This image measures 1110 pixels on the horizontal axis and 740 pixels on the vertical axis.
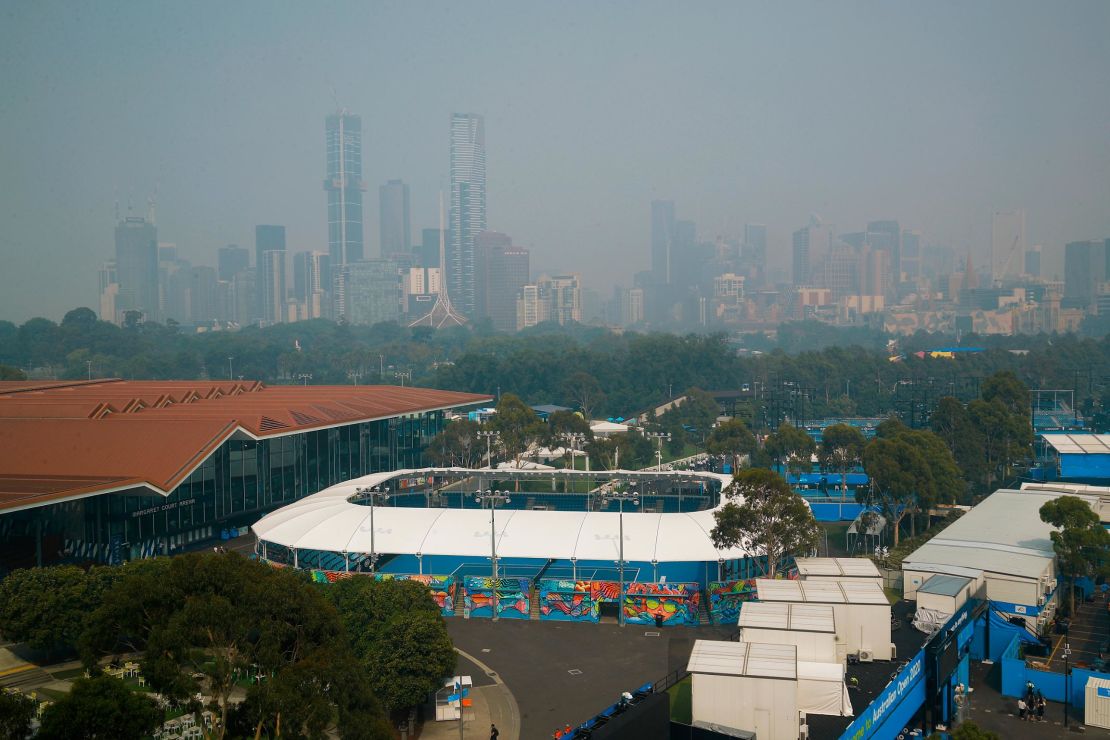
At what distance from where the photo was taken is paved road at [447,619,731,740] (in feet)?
62.5

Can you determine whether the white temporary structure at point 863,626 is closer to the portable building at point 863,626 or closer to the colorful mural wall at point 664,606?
the portable building at point 863,626

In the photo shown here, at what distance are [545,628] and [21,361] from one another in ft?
347

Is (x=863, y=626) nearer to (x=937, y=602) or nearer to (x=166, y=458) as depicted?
(x=937, y=602)

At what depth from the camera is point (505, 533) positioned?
2770 cm

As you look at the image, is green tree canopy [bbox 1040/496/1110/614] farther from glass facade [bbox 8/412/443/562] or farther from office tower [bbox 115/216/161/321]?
office tower [bbox 115/216/161/321]

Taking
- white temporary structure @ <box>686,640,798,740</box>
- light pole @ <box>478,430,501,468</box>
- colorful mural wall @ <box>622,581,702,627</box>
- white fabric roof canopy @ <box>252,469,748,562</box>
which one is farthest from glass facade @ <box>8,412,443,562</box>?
white temporary structure @ <box>686,640,798,740</box>

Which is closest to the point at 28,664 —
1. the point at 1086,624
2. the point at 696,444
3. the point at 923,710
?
the point at 923,710

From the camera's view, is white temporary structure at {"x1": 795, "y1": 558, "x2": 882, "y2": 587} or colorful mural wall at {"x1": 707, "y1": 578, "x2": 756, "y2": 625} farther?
colorful mural wall at {"x1": 707, "y1": 578, "x2": 756, "y2": 625}

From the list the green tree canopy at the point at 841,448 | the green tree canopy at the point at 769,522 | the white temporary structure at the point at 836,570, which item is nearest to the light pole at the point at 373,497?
the green tree canopy at the point at 769,522

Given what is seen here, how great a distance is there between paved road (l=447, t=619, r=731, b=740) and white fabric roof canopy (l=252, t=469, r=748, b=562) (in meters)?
2.26

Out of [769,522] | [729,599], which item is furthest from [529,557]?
[769,522]

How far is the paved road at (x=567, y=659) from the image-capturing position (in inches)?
750

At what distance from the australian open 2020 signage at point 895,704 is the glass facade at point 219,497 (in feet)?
75.6

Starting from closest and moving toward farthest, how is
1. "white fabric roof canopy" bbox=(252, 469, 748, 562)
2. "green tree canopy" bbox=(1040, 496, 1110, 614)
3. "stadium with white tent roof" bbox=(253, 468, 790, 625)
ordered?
"green tree canopy" bbox=(1040, 496, 1110, 614), "stadium with white tent roof" bbox=(253, 468, 790, 625), "white fabric roof canopy" bbox=(252, 469, 748, 562)
